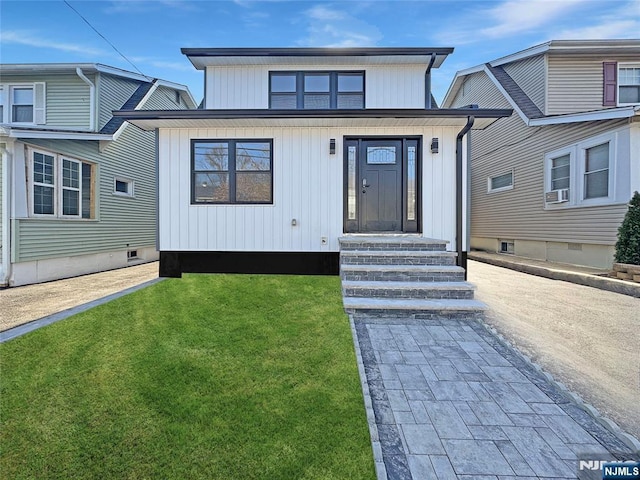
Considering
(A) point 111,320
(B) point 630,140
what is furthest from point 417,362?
(B) point 630,140

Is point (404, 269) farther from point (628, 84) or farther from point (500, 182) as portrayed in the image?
point (628, 84)

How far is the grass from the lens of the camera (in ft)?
5.80

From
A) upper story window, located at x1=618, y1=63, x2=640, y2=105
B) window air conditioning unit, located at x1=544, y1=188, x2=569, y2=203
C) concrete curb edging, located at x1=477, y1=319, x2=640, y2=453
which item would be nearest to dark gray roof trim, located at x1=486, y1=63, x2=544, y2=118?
window air conditioning unit, located at x1=544, y1=188, x2=569, y2=203

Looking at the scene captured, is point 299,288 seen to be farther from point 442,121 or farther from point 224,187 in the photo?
point 442,121

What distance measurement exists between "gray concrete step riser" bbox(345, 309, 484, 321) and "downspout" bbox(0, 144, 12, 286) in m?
7.10

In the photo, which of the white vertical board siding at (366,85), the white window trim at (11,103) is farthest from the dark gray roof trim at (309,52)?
the white window trim at (11,103)

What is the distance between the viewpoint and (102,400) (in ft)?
7.64

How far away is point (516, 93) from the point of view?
9750mm

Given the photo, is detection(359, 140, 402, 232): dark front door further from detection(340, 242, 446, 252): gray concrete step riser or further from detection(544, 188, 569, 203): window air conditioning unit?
detection(544, 188, 569, 203): window air conditioning unit

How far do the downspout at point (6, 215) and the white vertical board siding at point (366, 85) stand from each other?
4259 millimetres

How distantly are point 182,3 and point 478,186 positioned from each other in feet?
40.1

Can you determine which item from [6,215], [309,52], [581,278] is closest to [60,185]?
[6,215]

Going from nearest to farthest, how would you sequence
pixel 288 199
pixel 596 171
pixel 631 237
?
pixel 631 237 < pixel 288 199 < pixel 596 171

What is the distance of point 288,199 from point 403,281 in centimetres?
278
